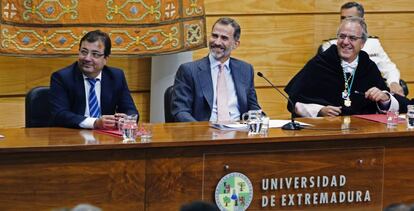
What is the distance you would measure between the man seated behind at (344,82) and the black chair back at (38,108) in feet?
5.06

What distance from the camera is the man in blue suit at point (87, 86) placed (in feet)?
18.4

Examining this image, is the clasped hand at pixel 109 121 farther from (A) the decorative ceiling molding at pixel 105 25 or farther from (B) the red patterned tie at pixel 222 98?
(A) the decorative ceiling molding at pixel 105 25

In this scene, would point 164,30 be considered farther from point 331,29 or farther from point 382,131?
point 382,131

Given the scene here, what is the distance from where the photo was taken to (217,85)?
6.16 meters

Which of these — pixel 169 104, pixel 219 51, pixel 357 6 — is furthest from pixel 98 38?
pixel 357 6

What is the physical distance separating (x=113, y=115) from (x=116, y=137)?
0.37 metres

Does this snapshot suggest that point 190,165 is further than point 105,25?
No

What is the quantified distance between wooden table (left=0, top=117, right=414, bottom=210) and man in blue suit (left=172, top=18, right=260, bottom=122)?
0.47m

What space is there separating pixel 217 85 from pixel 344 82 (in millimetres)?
824

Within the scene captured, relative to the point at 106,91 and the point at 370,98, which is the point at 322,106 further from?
the point at 106,91

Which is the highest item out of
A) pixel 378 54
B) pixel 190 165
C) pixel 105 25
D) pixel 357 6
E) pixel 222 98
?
pixel 357 6

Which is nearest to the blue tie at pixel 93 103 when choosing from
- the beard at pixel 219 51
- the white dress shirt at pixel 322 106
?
the beard at pixel 219 51

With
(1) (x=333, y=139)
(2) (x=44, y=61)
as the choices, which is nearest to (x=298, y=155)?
(1) (x=333, y=139)

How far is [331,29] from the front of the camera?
8094 millimetres
